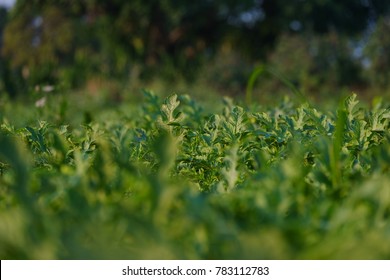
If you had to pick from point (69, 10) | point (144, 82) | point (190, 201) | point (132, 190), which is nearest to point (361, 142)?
point (132, 190)

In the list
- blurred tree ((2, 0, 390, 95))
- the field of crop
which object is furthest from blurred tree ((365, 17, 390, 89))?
the field of crop

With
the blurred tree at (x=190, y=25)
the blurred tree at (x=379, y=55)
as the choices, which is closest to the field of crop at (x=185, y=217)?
the blurred tree at (x=190, y=25)

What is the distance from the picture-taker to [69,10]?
24906 millimetres

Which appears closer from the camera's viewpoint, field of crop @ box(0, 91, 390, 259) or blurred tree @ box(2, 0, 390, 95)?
field of crop @ box(0, 91, 390, 259)

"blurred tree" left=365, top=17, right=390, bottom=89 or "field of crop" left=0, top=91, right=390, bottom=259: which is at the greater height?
"blurred tree" left=365, top=17, right=390, bottom=89

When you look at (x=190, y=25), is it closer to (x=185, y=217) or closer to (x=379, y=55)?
(x=379, y=55)

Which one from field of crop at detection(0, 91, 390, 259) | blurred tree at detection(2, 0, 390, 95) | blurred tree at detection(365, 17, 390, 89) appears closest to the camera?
field of crop at detection(0, 91, 390, 259)

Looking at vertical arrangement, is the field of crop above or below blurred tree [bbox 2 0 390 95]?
below

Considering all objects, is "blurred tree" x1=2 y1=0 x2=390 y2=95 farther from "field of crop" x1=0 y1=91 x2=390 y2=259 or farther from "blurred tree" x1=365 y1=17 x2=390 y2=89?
"field of crop" x1=0 y1=91 x2=390 y2=259

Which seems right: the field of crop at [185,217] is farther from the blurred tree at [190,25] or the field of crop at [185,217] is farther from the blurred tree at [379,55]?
the blurred tree at [379,55]

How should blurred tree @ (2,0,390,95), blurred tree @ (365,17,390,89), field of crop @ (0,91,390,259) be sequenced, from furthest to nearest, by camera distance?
blurred tree @ (365,17,390,89)
blurred tree @ (2,0,390,95)
field of crop @ (0,91,390,259)

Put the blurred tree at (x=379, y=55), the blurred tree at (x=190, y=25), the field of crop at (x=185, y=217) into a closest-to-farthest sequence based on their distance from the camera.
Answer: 1. the field of crop at (x=185, y=217)
2. the blurred tree at (x=190, y=25)
3. the blurred tree at (x=379, y=55)

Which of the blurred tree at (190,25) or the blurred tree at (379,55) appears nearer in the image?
the blurred tree at (190,25)

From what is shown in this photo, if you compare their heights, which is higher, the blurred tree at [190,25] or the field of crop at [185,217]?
the blurred tree at [190,25]
